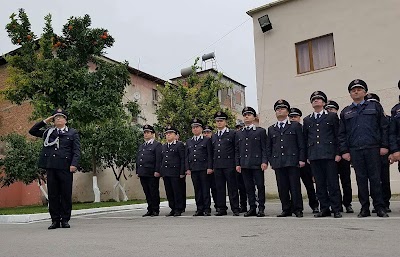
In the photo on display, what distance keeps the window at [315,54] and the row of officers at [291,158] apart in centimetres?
625

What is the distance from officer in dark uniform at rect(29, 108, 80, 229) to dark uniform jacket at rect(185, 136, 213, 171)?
222cm

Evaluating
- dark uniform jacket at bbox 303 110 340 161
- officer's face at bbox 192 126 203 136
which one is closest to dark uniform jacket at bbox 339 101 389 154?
dark uniform jacket at bbox 303 110 340 161

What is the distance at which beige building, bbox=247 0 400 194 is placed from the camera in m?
12.3

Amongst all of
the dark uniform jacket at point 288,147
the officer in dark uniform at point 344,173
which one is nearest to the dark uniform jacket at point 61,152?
the dark uniform jacket at point 288,147

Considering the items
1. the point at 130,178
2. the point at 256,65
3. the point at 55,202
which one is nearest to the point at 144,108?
the point at 130,178

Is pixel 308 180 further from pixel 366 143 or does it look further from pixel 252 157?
pixel 366 143

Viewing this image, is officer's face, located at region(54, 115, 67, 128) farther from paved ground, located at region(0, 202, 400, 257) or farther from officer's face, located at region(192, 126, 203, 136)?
officer's face, located at region(192, 126, 203, 136)

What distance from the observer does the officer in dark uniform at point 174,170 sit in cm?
822

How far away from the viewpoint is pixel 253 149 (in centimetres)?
717

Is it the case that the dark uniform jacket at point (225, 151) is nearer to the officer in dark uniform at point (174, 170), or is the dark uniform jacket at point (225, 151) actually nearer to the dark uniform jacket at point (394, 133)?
the officer in dark uniform at point (174, 170)

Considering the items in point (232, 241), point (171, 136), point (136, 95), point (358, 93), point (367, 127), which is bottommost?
point (232, 241)

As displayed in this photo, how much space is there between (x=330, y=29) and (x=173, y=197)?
7973mm

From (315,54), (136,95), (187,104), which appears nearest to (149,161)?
(315,54)

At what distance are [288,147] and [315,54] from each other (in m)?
7.80
